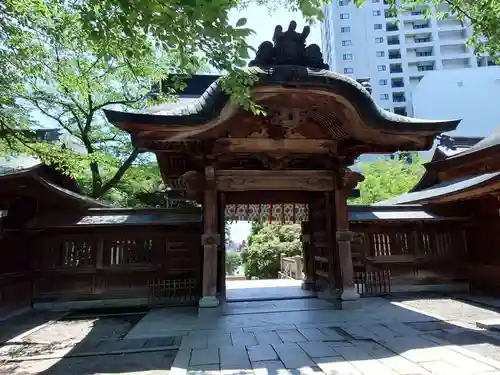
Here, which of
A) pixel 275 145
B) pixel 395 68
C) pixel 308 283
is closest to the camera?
pixel 275 145

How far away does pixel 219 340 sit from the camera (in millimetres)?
5250

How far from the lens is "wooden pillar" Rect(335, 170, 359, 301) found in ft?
24.1

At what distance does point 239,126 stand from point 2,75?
4.65 m

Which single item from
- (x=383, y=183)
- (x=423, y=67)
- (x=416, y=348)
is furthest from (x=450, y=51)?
(x=416, y=348)

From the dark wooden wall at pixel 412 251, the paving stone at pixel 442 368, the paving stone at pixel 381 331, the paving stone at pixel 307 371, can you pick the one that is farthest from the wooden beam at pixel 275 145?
the paving stone at pixel 442 368

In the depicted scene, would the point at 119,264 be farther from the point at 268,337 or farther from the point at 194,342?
the point at 268,337

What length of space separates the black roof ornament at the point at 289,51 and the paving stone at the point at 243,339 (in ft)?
16.0

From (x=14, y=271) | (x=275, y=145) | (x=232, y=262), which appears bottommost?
(x=232, y=262)

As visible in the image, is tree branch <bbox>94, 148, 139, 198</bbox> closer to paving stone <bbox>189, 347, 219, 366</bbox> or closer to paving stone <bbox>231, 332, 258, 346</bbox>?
paving stone <bbox>231, 332, 258, 346</bbox>

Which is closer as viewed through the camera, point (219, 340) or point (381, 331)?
point (219, 340)

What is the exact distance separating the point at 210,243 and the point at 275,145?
8.04ft

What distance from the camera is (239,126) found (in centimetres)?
706

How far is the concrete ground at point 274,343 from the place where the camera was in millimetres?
4117

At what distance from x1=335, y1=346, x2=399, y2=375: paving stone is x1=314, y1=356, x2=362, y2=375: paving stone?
0.08 metres
